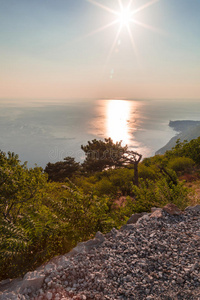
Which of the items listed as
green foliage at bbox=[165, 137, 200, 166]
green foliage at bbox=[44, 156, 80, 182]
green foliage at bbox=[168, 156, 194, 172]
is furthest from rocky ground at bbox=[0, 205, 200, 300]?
green foliage at bbox=[44, 156, 80, 182]

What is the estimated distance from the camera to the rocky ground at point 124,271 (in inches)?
166

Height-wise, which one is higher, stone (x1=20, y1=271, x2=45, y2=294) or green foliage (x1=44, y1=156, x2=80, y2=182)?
stone (x1=20, y1=271, x2=45, y2=294)

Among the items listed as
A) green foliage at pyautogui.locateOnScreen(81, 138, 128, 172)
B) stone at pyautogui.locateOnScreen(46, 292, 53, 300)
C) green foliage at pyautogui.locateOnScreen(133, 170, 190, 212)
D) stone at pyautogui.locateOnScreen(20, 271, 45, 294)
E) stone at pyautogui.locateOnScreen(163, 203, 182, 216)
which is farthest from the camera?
green foliage at pyautogui.locateOnScreen(81, 138, 128, 172)

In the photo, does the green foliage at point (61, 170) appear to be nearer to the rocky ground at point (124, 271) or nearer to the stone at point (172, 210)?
the stone at point (172, 210)

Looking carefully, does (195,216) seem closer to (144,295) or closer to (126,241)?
(126,241)

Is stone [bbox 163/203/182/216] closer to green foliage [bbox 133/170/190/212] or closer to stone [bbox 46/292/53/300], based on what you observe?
green foliage [bbox 133/170/190/212]

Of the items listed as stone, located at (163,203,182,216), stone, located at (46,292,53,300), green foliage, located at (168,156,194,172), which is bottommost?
green foliage, located at (168,156,194,172)

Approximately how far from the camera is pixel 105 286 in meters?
4.41

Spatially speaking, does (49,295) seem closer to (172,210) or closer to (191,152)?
(172,210)

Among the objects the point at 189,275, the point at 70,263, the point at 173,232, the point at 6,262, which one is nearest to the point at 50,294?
the point at 70,263

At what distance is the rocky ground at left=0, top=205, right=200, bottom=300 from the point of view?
421 cm

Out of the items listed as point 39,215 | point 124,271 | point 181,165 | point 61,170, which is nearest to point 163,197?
point 124,271

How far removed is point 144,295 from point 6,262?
13.1 feet

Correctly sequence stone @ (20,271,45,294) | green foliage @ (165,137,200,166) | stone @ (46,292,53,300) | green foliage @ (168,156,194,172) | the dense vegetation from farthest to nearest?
green foliage @ (165,137,200,166) → green foliage @ (168,156,194,172) → the dense vegetation → stone @ (20,271,45,294) → stone @ (46,292,53,300)
